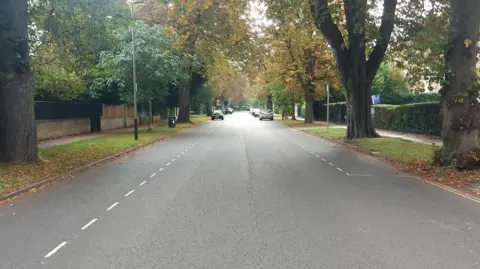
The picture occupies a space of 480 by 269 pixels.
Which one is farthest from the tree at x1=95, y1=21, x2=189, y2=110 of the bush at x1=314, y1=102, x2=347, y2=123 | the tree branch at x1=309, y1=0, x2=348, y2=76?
the bush at x1=314, y1=102, x2=347, y2=123

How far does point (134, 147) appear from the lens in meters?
20.1

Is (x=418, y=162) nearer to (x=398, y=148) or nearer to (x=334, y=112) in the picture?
(x=398, y=148)

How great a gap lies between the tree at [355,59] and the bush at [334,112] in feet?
62.0

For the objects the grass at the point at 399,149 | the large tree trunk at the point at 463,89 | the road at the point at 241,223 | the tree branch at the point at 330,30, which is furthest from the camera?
the tree branch at the point at 330,30

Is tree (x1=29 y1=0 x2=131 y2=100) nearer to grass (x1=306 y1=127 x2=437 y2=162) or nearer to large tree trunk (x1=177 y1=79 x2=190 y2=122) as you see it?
grass (x1=306 y1=127 x2=437 y2=162)

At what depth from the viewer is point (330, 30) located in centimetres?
2106

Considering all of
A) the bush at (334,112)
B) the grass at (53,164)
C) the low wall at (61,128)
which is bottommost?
the grass at (53,164)

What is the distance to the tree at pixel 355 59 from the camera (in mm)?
21078

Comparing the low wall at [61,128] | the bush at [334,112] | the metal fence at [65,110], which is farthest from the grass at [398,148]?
the bush at [334,112]

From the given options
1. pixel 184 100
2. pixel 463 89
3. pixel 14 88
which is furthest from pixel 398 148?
pixel 184 100

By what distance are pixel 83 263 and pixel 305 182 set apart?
6556 mm

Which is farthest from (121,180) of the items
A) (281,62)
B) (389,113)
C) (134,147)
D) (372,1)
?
(281,62)

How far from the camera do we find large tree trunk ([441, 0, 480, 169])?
1176cm

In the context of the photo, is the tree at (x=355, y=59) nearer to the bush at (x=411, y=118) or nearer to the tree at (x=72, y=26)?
the bush at (x=411, y=118)
